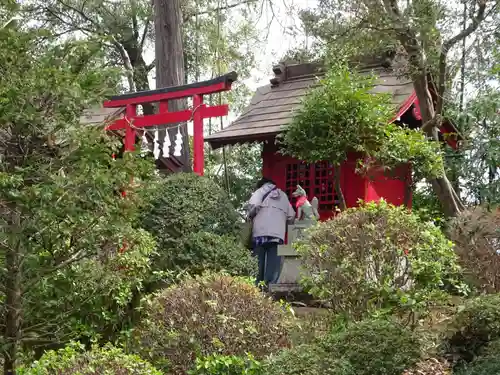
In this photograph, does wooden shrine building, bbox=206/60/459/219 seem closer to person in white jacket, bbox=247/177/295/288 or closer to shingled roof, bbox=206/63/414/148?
shingled roof, bbox=206/63/414/148

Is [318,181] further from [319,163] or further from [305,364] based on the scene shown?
[305,364]

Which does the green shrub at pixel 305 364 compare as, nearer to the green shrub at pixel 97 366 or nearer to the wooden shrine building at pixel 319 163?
the green shrub at pixel 97 366

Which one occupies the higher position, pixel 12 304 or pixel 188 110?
pixel 188 110

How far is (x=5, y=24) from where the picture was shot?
4.19 metres

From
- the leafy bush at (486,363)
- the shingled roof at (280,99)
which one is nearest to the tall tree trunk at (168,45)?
the shingled roof at (280,99)

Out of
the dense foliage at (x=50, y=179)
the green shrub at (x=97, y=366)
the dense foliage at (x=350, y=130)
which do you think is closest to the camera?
the dense foliage at (x=50, y=179)

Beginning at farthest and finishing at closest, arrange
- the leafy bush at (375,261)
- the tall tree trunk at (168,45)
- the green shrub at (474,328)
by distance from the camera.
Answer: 1. the tall tree trunk at (168,45)
2. the leafy bush at (375,261)
3. the green shrub at (474,328)

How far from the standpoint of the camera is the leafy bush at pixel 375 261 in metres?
6.02

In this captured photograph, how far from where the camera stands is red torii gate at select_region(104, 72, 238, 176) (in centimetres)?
1085

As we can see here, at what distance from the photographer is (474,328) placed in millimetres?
5152

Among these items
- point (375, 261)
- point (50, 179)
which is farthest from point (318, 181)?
point (50, 179)

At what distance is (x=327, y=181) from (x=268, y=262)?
9.37 feet

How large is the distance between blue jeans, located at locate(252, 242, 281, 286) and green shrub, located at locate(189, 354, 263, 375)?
4.32 m

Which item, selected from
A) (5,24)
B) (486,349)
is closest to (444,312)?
(486,349)
